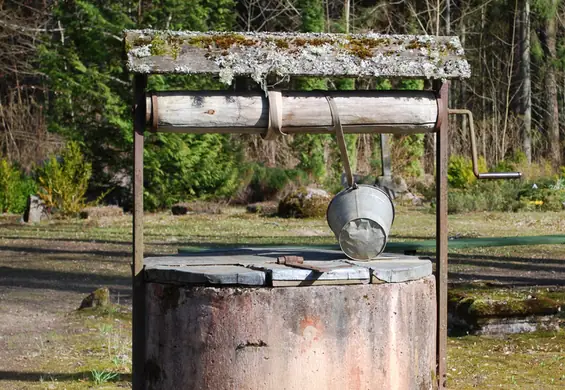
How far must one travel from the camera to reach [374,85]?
2841 cm

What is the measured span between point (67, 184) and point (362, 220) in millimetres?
14587

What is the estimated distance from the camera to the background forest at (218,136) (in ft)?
67.5

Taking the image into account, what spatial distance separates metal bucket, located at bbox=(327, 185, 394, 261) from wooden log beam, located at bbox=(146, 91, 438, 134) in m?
0.32

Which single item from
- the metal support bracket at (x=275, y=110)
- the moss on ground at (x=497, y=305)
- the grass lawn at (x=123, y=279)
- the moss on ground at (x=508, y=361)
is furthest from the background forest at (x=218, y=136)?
the metal support bracket at (x=275, y=110)

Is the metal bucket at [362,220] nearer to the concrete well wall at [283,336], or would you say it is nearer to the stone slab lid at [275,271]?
the stone slab lid at [275,271]

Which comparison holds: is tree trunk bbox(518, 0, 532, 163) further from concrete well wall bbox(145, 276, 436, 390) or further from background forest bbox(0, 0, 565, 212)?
concrete well wall bbox(145, 276, 436, 390)

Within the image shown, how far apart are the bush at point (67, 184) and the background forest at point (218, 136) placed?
4 centimetres

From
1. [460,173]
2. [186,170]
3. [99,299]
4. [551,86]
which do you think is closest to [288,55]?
[99,299]

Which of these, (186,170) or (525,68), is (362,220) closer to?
(186,170)

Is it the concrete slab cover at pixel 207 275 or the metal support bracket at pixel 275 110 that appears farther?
the metal support bracket at pixel 275 110

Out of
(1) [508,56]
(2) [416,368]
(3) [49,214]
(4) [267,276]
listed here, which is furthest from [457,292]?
(1) [508,56]

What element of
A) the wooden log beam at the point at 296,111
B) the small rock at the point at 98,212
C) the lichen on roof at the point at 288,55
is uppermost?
the lichen on roof at the point at 288,55

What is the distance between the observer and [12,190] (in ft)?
66.8

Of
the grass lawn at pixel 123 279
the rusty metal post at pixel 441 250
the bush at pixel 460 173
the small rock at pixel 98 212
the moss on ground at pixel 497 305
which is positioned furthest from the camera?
the bush at pixel 460 173
